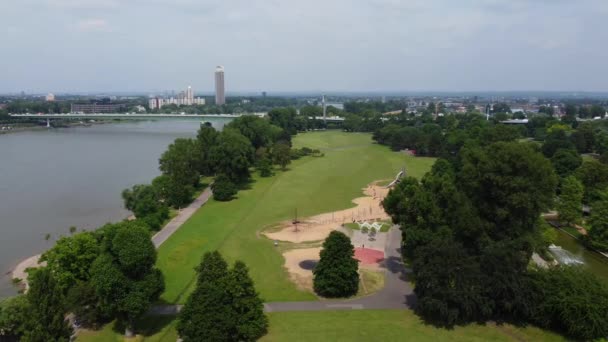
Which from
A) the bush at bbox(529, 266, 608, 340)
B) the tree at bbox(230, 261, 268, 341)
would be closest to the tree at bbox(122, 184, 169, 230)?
the tree at bbox(230, 261, 268, 341)

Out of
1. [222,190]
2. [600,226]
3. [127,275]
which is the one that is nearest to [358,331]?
[127,275]

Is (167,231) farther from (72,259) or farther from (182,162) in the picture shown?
(182,162)

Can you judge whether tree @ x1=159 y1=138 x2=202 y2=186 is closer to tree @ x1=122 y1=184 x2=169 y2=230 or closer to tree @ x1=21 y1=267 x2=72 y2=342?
tree @ x1=122 y1=184 x2=169 y2=230

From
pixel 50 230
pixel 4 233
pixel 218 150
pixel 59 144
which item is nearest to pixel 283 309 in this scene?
pixel 50 230

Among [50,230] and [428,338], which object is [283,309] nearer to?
[428,338]

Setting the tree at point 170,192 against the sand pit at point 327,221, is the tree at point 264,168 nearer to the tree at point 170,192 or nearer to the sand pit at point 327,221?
the sand pit at point 327,221

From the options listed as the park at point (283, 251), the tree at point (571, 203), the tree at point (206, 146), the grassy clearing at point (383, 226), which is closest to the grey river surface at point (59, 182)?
the tree at point (206, 146)

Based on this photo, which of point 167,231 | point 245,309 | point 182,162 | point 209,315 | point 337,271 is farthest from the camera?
point 182,162
